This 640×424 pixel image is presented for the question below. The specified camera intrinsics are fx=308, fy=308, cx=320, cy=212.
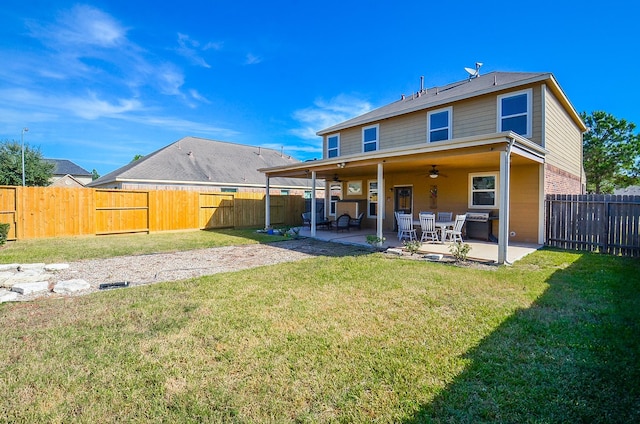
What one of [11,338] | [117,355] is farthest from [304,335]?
[11,338]

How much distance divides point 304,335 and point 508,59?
16.8m

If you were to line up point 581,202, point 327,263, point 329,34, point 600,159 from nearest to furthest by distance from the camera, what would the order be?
point 327,263 < point 581,202 < point 329,34 < point 600,159

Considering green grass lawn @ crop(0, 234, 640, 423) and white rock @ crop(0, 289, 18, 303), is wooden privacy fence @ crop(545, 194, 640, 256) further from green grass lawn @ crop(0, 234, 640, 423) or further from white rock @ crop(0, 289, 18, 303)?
white rock @ crop(0, 289, 18, 303)

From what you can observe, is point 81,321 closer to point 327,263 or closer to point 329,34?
point 327,263

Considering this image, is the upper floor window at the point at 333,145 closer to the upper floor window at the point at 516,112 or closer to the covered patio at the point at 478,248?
the covered patio at the point at 478,248

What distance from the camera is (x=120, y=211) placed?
488 inches

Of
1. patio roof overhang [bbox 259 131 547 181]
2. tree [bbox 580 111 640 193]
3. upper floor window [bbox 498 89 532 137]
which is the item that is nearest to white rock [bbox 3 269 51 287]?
patio roof overhang [bbox 259 131 547 181]

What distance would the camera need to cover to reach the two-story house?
8.39 m

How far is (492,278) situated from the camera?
5.72 m

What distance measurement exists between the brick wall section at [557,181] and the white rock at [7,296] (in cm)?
1282

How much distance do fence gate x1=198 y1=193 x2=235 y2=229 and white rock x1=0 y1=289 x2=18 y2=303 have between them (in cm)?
980

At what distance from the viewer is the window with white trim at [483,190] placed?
1096 cm

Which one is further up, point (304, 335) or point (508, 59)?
point (508, 59)

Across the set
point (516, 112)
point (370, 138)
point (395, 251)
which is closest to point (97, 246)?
point (395, 251)
